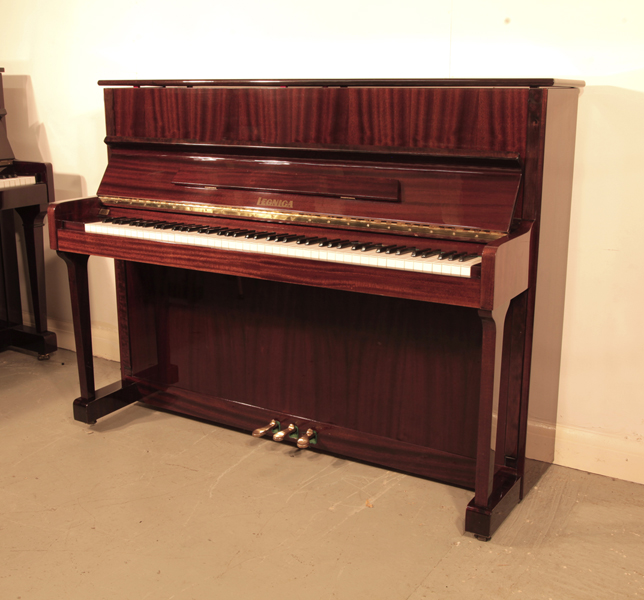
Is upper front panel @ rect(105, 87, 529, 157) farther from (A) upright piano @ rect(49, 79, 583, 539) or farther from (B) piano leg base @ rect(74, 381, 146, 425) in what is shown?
(B) piano leg base @ rect(74, 381, 146, 425)

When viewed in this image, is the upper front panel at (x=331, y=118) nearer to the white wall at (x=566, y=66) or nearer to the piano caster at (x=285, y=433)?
the white wall at (x=566, y=66)

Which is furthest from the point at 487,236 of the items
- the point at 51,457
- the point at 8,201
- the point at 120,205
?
the point at 8,201

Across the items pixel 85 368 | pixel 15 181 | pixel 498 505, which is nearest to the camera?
pixel 498 505

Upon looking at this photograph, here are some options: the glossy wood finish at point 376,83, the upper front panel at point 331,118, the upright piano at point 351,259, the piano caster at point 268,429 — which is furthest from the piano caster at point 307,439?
the glossy wood finish at point 376,83

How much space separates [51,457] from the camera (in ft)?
8.71

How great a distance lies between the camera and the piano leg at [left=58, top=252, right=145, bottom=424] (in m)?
2.74

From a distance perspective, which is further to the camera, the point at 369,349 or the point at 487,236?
the point at 369,349

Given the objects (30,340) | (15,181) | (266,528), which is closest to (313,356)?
(266,528)

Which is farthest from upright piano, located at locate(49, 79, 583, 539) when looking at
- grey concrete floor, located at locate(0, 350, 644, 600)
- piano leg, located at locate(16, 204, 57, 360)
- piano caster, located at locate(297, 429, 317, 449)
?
piano leg, located at locate(16, 204, 57, 360)

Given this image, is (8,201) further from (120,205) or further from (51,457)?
(51,457)

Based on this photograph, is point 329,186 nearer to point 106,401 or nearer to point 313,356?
point 313,356

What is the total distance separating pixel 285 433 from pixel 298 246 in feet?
2.59

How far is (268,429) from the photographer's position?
Answer: 2646mm

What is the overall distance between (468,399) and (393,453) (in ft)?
1.19
